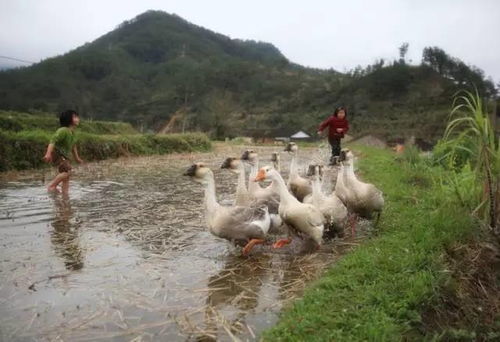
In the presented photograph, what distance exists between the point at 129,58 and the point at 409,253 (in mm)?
104252

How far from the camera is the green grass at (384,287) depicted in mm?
3898

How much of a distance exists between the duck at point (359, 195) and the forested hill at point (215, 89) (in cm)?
4805

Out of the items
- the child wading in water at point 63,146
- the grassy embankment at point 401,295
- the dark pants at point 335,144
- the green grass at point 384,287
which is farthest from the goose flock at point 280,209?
the child wading in water at point 63,146

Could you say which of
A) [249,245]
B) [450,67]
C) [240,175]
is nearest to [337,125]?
[240,175]

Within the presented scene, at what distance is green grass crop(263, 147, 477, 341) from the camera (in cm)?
390

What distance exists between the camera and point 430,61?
88875mm

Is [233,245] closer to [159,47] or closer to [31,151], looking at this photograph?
[31,151]

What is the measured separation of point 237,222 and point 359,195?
96.3 inches

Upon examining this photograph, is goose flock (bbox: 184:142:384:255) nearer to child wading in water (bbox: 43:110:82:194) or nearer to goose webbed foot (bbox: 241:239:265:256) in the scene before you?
goose webbed foot (bbox: 241:239:265:256)

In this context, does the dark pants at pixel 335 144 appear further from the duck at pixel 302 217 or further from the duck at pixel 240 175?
the duck at pixel 302 217

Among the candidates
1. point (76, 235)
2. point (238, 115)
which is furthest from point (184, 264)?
point (238, 115)

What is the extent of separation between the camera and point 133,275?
5461 millimetres

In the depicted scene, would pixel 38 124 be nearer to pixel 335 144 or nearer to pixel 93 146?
pixel 93 146

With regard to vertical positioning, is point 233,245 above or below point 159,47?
below
